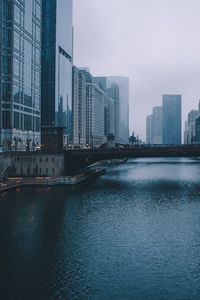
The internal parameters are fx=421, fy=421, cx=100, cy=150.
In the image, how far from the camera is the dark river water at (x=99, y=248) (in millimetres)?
37812

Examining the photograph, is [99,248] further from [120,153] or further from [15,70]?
[15,70]

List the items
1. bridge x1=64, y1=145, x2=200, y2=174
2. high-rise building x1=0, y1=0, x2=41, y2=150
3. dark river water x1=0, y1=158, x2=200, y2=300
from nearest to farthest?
1. dark river water x1=0, y1=158, x2=200, y2=300
2. bridge x1=64, y1=145, x2=200, y2=174
3. high-rise building x1=0, y1=0, x2=41, y2=150

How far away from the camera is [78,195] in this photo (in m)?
94.8

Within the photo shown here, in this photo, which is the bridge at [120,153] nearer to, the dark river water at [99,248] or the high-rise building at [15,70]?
the high-rise building at [15,70]

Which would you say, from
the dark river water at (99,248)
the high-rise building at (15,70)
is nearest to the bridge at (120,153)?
the high-rise building at (15,70)

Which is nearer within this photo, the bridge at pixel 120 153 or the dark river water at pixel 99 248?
the dark river water at pixel 99 248

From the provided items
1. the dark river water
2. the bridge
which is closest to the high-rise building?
the bridge

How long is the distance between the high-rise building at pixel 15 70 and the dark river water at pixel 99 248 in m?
86.3

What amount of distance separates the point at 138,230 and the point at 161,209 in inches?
718

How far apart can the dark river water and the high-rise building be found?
86.3m

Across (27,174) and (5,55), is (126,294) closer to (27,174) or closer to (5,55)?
(27,174)

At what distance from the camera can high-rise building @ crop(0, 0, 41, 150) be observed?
16675 centimetres

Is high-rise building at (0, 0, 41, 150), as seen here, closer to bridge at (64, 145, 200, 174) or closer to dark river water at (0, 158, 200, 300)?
bridge at (64, 145, 200, 174)

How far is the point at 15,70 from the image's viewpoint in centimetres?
17100
